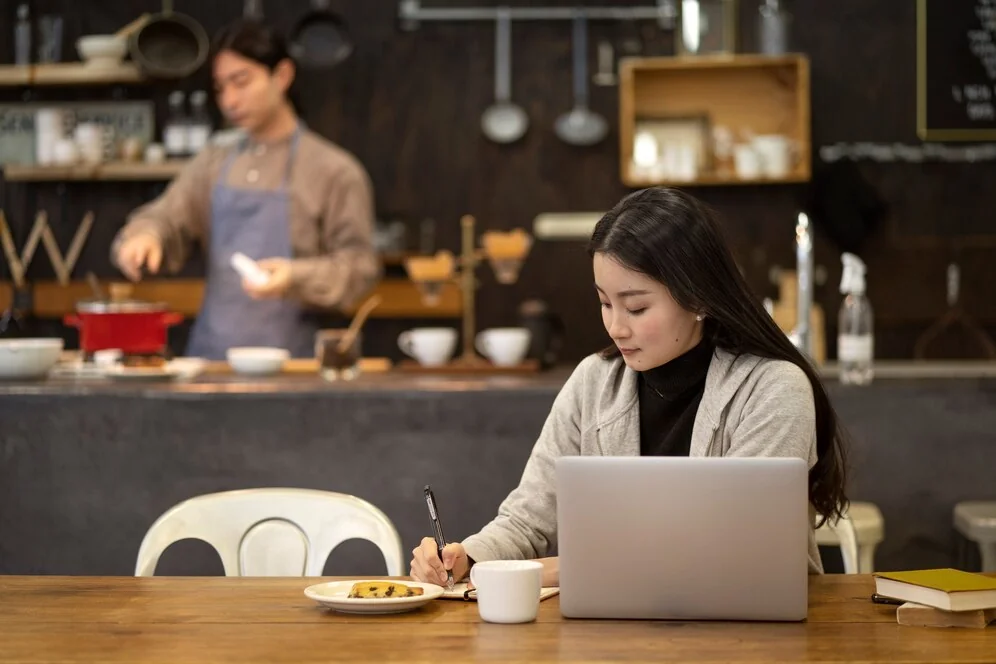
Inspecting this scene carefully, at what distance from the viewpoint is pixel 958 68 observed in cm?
523

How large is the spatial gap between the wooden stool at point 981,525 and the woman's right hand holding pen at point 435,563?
1494 millimetres

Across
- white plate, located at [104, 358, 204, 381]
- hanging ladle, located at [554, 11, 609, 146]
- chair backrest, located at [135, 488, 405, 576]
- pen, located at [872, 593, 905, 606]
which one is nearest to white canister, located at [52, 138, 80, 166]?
hanging ladle, located at [554, 11, 609, 146]

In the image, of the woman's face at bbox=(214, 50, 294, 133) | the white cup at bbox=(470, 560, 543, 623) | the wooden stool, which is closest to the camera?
the white cup at bbox=(470, 560, 543, 623)

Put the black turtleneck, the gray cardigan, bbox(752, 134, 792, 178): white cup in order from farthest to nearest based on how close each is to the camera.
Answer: bbox(752, 134, 792, 178): white cup
the black turtleneck
the gray cardigan

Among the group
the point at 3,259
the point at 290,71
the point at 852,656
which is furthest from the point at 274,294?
the point at 852,656

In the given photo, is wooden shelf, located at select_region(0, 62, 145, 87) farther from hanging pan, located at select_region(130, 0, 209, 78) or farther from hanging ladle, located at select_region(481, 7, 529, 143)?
hanging ladle, located at select_region(481, 7, 529, 143)

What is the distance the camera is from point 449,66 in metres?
5.46

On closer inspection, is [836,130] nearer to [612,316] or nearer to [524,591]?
[612,316]

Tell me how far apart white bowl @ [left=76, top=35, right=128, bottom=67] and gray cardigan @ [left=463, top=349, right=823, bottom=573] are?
3732 millimetres

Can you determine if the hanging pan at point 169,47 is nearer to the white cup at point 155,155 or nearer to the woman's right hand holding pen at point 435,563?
the white cup at point 155,155

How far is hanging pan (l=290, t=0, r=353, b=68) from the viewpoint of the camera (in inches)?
209

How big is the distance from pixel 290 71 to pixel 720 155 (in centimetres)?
177

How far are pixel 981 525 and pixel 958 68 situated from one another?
2.89 metres

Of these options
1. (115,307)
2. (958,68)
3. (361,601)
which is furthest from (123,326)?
(958,68)
